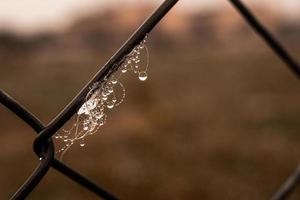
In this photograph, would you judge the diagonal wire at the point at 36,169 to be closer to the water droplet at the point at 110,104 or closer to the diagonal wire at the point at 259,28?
the water droplet at the point at 110,104

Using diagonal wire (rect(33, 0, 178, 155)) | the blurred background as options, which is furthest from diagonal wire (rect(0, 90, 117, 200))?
the blurred background

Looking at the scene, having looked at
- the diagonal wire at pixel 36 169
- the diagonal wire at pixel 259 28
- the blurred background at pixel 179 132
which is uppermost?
the diagonal wire at pixel 259 28

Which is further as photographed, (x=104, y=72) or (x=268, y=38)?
(x=268, y=38)

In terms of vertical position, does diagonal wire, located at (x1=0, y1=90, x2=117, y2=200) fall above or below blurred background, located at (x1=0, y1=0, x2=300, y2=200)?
above

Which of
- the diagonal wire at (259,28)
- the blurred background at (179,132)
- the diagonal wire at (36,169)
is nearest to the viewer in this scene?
the diagonal wire at (36,169)

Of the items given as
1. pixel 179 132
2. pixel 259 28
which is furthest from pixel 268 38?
pixel 179 132

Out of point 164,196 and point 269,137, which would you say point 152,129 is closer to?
point 269,137

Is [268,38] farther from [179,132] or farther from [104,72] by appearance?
[179,132]

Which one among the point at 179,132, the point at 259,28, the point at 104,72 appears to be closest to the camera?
the point at 104,72

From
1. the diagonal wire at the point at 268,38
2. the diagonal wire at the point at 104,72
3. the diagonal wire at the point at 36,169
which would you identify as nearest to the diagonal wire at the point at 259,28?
the diagonal wire at the point at 268,38

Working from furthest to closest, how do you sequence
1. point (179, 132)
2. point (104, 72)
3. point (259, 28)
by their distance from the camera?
point (179, 132)
point (259, 28)
point (104, 72)

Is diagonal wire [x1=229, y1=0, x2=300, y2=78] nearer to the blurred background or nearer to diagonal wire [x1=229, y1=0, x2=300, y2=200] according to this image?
diagonal wire [x1=229, y1=0, x2=300, y2=200]

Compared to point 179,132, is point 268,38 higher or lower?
higher
